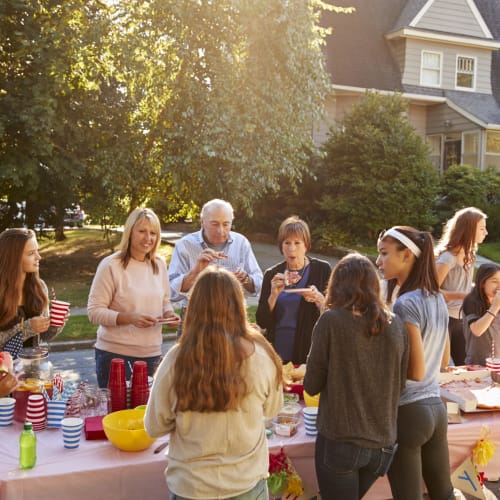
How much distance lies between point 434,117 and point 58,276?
54.5 ft

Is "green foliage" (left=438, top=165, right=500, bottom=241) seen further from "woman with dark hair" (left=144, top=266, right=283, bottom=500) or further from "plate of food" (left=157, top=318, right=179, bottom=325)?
"woman with dark hair" (left=144, top=266, right=283, bottom=500)

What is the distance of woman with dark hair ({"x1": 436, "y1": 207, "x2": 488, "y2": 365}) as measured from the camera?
17.5ft

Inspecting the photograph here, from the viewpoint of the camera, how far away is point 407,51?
2344cm

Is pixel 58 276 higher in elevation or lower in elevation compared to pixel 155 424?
lower

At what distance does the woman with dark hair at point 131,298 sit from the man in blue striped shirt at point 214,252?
40 centimetres

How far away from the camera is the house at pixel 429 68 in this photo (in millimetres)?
23031

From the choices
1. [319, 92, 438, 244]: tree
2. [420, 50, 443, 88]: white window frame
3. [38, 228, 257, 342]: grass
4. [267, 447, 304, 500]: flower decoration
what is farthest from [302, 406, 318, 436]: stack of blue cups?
[420, 50, 443, 88]: white window frame

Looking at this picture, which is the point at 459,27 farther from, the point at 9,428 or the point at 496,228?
the point at 9,428

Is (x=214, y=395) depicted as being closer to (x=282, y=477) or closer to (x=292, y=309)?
(x=282, y=477)

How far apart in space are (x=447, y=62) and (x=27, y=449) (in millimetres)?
24499

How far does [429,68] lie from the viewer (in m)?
23.9

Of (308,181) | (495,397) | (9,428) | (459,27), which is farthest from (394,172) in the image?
(9,428)

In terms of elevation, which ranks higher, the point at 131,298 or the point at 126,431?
the point at 131,298

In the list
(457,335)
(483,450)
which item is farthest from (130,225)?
(457,335)
